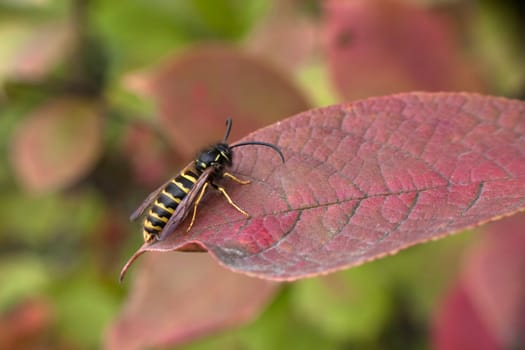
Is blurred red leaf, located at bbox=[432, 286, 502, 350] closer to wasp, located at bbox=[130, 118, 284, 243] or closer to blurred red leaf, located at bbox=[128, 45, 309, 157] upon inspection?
blurred red leaf, located at bbox=[128, 45, 309, 157]

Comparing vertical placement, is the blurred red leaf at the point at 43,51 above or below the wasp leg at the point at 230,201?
below

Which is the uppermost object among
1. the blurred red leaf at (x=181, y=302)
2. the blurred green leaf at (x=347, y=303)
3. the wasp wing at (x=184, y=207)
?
the wasp wing at (x=184, y=207)

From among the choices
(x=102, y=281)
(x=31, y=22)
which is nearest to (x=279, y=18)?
(x=31, y=22)

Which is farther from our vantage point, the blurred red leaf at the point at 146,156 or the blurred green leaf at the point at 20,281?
the blurred green leaf at the point at 20,281

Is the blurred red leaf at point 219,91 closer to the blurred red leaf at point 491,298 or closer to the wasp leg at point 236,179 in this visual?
the wasp leg at point 236,179

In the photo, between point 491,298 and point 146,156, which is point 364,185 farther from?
point 146,156

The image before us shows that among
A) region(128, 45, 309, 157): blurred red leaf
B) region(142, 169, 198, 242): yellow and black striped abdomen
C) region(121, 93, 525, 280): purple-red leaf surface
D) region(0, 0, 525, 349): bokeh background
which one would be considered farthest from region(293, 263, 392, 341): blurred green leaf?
region(121, 93, 525, 280): purple-red leaf surface

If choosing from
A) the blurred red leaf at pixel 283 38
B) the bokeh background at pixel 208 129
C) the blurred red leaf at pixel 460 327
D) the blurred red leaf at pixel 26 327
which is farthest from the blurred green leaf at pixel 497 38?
the blurred red leaf at pixel 26 327
